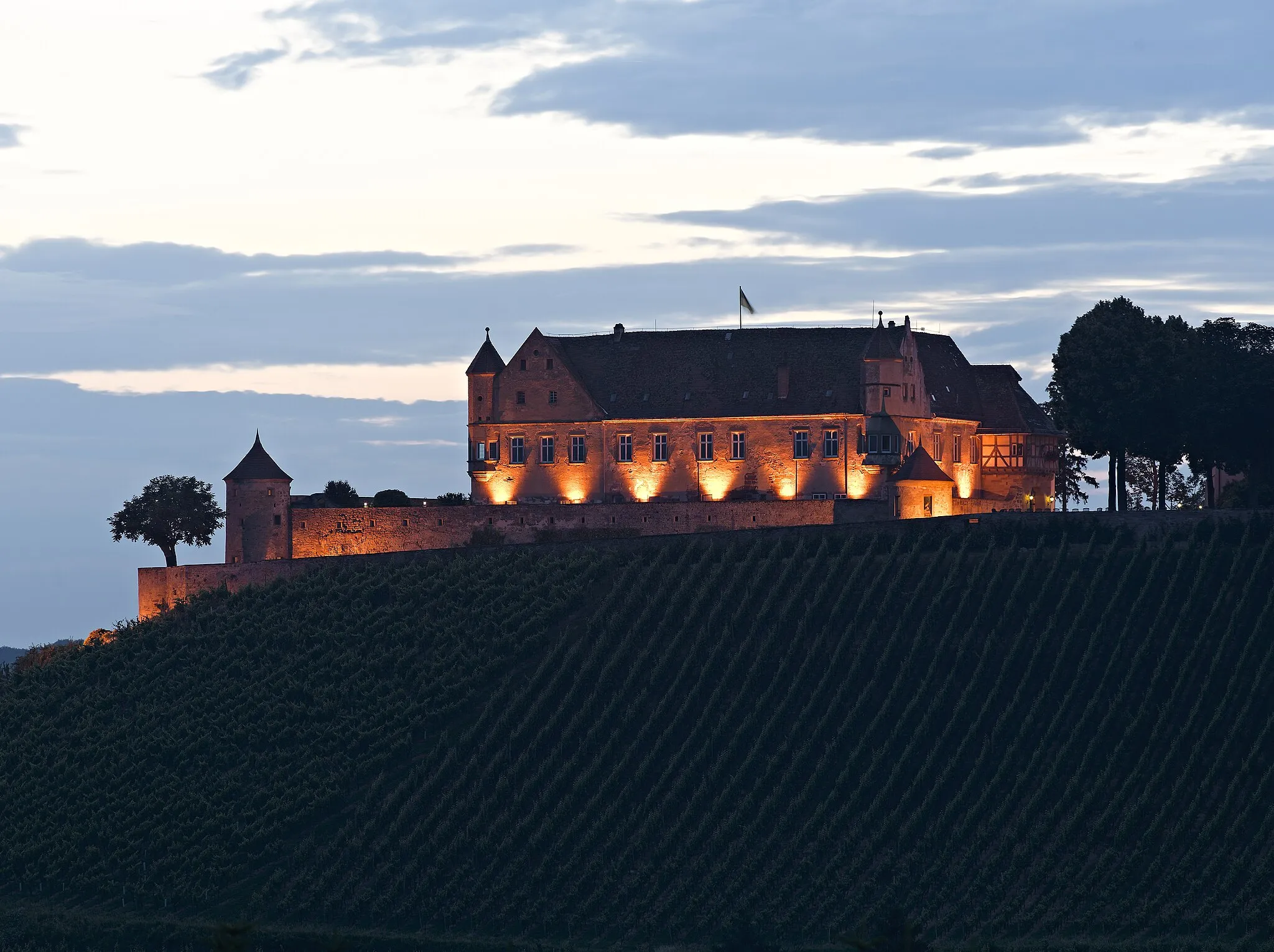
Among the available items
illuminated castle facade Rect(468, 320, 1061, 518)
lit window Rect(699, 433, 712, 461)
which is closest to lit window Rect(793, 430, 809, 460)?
illuminated castle facade Rect(468, 320, 1061, 518)

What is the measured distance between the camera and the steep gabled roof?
3772 inches

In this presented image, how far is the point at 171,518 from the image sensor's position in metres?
96.4

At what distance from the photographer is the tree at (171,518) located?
96.5 m

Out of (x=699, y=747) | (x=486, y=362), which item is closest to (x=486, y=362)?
(x=486, y=362)

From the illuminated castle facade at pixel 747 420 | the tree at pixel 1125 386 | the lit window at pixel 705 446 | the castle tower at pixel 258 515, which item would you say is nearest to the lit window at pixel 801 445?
the illuminated castle facade at pixel 747 420

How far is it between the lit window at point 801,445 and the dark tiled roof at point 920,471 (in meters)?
4.23

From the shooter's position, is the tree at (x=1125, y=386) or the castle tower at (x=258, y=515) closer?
the tree at (x=1125, y=386)

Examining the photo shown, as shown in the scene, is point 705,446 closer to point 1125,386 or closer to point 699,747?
point 1125,386

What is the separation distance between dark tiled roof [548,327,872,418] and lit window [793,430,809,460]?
715 millimetres

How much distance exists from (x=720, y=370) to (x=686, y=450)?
381cm

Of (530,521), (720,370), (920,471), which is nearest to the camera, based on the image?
(920,471)

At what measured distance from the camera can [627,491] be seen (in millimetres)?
92688

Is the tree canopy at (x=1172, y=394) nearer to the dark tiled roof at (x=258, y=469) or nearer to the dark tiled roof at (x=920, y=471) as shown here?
the dark tiled roof at (x=920, y=471)

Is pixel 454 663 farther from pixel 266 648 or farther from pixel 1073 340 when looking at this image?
pixel 1073 340
